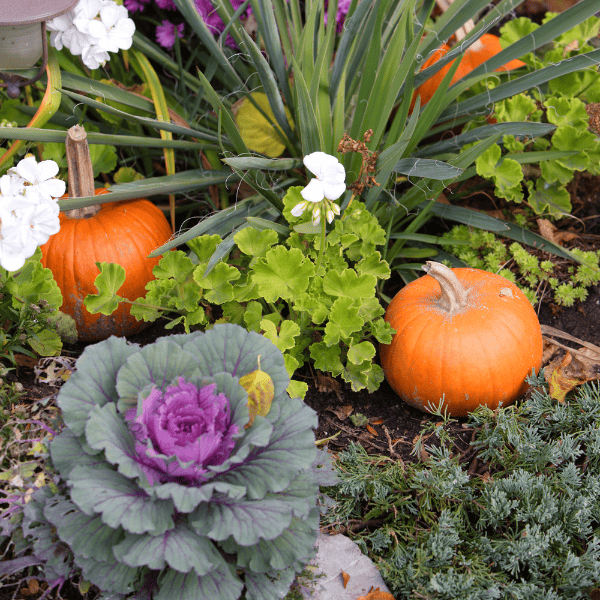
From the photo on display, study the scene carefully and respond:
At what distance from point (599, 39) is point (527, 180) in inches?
43.0

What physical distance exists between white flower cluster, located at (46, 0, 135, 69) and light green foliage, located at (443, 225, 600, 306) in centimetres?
134

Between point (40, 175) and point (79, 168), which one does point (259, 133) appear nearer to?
point (79, 168)

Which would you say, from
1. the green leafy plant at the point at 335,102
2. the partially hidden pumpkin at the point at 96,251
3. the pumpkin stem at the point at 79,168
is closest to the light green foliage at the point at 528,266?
the green leafy plant at the point at 335,102

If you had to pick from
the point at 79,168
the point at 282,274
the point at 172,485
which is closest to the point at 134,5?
the point at 79,168

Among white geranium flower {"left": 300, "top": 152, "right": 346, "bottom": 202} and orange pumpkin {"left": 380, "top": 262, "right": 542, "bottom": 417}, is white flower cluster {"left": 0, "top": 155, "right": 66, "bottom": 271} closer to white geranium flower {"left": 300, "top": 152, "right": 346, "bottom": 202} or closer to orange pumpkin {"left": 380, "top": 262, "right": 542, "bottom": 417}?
white geranium flower {"left": 300, "top": 152, "right": 346, "bottom": 202}

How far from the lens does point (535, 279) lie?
211cm

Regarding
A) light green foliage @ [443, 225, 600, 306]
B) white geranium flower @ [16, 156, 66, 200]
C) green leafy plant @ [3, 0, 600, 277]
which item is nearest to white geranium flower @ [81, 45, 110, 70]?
green leafy plant @ [3, 0, 600, 277]

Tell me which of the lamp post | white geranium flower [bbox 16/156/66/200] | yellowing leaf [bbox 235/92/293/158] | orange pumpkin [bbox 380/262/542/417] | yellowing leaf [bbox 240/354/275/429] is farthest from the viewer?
yellowing leaf [bbox 235/92/293/158]

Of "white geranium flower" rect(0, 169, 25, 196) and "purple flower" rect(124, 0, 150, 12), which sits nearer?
"white geranium flower" rect(0, 169, 25, 196)

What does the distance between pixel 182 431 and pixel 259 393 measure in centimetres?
17

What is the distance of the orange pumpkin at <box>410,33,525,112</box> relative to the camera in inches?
92.9

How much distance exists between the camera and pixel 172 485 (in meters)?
1.00

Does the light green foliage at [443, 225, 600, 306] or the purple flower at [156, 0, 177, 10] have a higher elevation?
the purple flower at [156, 0, 177, 10]

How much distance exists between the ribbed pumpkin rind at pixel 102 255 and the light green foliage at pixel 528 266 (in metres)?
1.13
